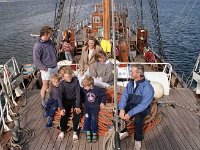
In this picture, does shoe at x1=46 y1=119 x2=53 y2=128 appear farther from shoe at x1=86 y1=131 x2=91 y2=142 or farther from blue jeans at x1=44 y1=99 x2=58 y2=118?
shoe at x1=86 y1=131 x2=91 y2=142

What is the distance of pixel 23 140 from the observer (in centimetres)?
554

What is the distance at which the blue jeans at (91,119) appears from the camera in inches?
213

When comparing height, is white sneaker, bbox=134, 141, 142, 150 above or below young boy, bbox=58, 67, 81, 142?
below

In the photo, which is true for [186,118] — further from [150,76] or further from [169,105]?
[150,76]

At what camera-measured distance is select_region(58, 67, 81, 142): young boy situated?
5391 millimetres

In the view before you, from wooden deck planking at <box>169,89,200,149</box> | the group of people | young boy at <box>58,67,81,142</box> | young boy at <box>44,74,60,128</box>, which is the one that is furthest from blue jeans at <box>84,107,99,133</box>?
wooden deck planking at <box>169,89,200,149</box>

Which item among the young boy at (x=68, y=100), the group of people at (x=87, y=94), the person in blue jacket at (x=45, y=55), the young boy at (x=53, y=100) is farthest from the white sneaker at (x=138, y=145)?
the person in blue jacket at (x=45, y=55)

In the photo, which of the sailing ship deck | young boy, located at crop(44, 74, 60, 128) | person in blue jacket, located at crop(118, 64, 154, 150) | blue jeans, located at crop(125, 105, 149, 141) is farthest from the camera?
young boy, located at crop(44, 74, 60, 128)

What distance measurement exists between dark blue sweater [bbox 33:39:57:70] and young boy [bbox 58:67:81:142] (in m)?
1.27

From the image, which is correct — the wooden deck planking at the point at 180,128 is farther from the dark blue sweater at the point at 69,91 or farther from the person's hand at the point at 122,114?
the dark blue sweater at the point at 69,91

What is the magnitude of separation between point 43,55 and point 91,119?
2141mm

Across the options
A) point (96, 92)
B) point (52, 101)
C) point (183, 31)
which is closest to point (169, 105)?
point (96, 92)

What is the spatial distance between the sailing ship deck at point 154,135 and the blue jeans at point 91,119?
0.29m

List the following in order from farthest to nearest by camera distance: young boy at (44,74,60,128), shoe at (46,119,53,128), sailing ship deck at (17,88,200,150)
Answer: shoe at (46,119,53,128)
young boy at (44,74,60,128)
sailing ship deck at (17,88,200,150)
